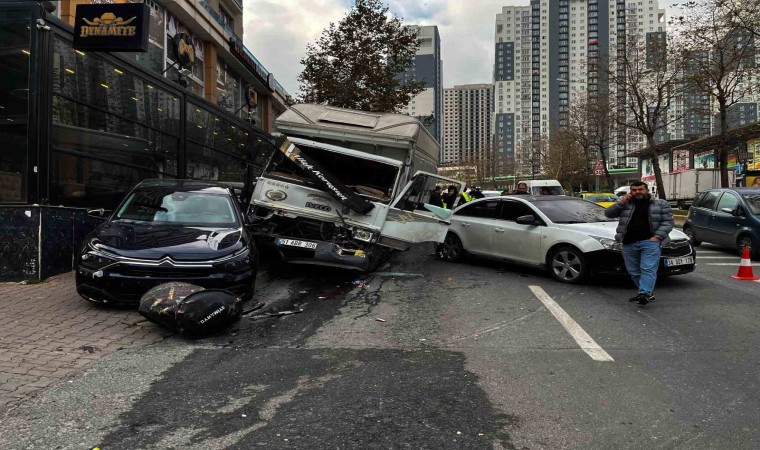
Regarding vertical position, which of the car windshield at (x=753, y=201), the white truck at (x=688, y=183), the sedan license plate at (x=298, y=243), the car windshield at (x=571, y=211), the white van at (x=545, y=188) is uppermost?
the white truck at (x=688, y=183)

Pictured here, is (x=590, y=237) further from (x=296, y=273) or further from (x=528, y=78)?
(x=528, y=78)

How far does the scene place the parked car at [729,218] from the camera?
1146 cm

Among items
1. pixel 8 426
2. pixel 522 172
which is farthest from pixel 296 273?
pixel 522 172

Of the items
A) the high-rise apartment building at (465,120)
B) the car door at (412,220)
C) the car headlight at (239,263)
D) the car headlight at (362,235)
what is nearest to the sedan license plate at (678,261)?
the car door at (412,220)

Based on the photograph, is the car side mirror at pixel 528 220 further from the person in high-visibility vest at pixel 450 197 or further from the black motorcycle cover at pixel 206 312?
the black motorcycle cover at pixel 206 312

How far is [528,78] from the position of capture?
86.0m

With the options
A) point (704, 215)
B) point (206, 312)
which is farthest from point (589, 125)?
point (206, 312)

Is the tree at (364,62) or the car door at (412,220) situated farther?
the tree at (364,62)

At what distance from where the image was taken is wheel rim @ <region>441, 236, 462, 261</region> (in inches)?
428

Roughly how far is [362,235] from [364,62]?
15.9m

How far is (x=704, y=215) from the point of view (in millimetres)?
13344

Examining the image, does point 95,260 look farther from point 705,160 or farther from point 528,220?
point 705,160

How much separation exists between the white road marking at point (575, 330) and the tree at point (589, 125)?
107 ft

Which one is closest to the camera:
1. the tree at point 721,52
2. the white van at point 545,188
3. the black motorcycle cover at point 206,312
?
the black motorcycle cover at point 206,312
